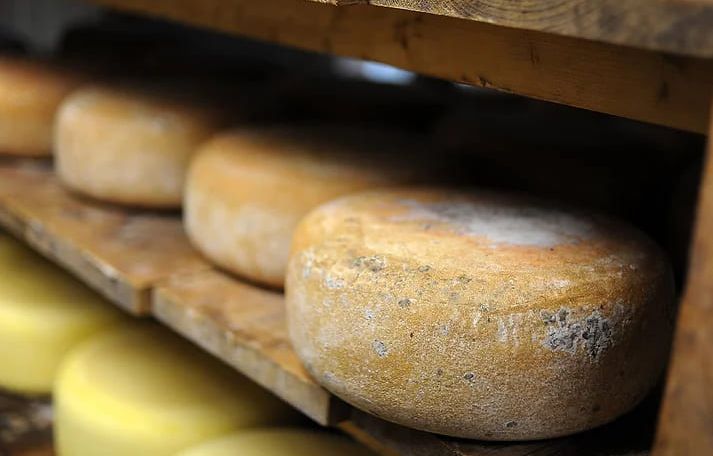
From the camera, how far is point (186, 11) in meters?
1.46

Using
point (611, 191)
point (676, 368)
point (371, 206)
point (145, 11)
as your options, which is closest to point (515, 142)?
point (611, 191)

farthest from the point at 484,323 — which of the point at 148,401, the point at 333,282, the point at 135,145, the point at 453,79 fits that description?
the point at 135,145

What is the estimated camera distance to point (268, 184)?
49.1 inches

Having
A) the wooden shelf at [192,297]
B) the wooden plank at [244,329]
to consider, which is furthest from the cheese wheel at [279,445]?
the wooden plank at [244,329]

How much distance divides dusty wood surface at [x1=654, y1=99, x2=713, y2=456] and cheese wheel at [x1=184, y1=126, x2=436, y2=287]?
2.18 ft

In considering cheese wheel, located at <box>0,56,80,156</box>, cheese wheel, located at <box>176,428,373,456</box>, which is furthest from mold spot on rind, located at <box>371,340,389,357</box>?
cheese wheel, located at <box>0,56,80,156</box>

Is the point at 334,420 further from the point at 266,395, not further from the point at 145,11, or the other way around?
the point at 145,11

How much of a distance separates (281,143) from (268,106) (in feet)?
Result: 1.12

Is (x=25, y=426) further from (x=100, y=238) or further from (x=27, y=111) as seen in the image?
(x=27, y=111)

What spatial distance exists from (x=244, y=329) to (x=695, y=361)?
0.67m

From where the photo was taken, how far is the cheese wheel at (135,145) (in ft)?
5.02

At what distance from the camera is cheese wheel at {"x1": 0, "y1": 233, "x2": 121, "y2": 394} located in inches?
68.8

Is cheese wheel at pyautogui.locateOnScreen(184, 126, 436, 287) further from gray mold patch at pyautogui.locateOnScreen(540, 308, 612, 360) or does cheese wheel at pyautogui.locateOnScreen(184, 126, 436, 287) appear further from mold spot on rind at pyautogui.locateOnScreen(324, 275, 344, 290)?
gray mold patch at pyautogui.locateOnScreen(540, 308, 612, 360)

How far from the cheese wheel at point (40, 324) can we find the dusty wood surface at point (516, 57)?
0.77m
